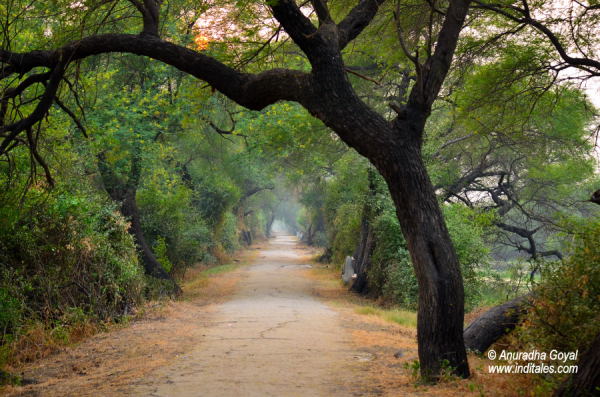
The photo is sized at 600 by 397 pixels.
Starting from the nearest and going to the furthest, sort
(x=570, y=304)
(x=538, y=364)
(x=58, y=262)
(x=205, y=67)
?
(x=570, y=304)
(x=538, y=364)
(x=205, y=67)
(x=58, y=262)

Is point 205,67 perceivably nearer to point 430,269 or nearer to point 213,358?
point 430,269

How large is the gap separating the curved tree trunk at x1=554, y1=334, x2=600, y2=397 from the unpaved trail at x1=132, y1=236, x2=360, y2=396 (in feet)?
7.71

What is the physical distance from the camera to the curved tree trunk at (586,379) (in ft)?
12.9

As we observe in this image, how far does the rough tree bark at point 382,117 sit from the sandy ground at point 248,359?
73cm

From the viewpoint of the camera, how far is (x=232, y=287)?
1911 cm

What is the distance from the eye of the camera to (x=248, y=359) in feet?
24.0

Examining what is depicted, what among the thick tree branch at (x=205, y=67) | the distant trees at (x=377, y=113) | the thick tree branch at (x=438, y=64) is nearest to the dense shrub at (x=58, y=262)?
the thick tree branch at (x=205, y=67)

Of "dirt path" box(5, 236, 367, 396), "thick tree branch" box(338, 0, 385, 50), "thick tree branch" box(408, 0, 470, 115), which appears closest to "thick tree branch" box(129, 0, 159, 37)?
"thick tree branch" box(338, 0, 385, 50)

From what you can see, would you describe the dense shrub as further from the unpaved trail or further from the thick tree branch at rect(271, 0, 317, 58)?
the thick tree branch at rect(271, 0, 317, 58)

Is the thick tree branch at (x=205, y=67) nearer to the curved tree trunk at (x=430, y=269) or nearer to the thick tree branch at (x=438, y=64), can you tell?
the thick tree branch at (x=438, y=64)

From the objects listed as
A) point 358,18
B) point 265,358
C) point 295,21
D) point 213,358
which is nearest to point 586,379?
point 265,358

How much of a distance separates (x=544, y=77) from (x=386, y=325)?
6108mm

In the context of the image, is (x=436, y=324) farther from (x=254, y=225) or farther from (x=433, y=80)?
(x=254, y=225)

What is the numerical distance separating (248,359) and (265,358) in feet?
0.84
